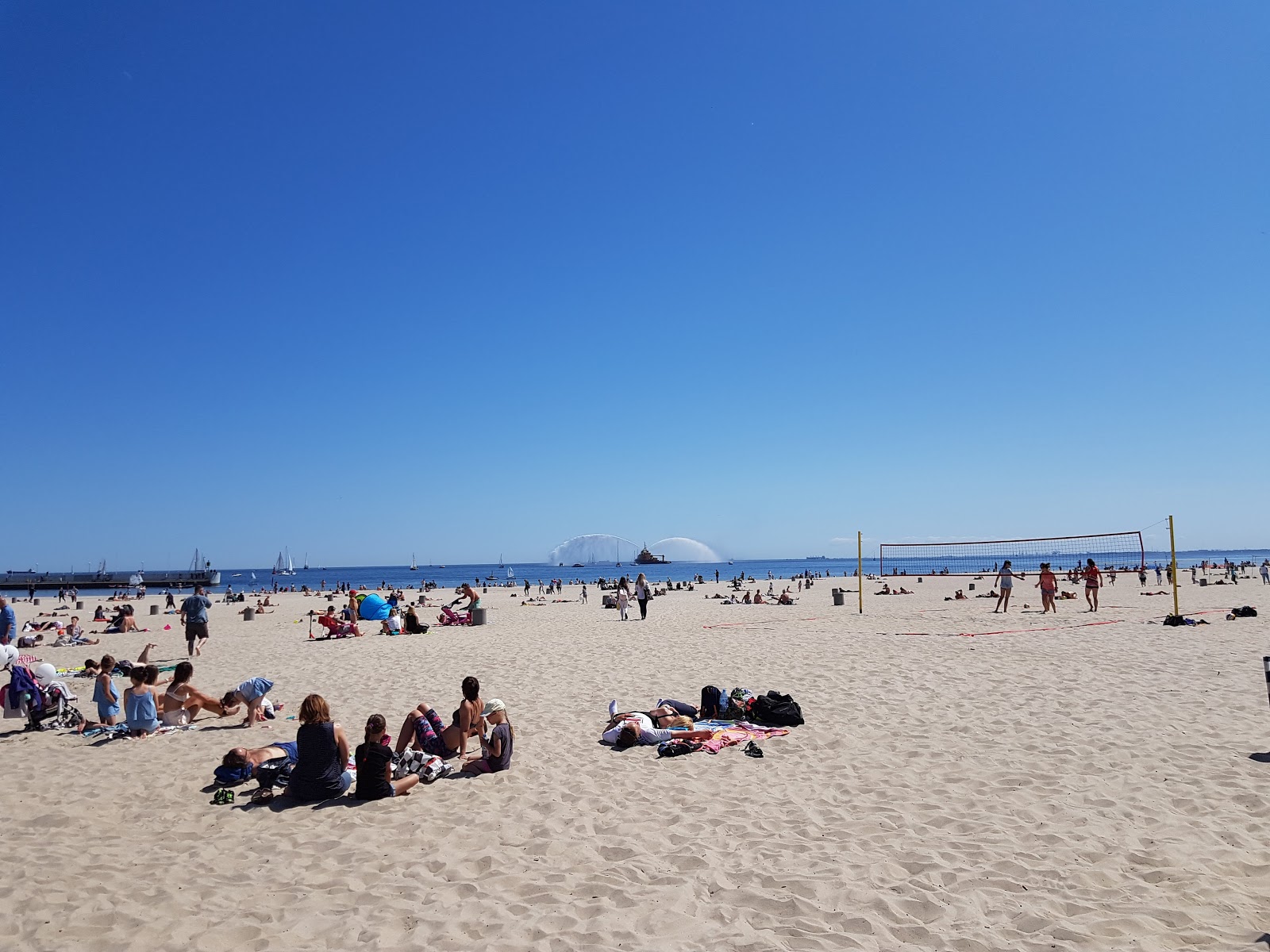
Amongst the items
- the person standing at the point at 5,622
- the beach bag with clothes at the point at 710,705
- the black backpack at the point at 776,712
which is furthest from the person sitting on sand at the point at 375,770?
the person standing at the point at 5,622

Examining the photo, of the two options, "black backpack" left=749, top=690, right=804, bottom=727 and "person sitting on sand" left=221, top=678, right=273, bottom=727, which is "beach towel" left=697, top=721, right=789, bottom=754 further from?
"person sitting on sand" left=221, top=678, right=273, bottom=727

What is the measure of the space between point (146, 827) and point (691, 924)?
4144 millimetres

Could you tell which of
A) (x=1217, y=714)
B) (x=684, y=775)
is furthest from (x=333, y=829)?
(x=1217, y=714)

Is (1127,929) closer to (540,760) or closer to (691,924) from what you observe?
(691,924)

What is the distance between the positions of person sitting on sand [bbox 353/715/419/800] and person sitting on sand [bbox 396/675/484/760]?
2.78 ft

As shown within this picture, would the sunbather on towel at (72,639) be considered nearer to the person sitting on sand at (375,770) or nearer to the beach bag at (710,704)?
the person sitting on sand at (375,770)

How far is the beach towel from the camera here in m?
6.94

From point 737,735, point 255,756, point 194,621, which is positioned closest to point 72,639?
point 194,621

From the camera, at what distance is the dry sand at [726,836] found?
3.64 m

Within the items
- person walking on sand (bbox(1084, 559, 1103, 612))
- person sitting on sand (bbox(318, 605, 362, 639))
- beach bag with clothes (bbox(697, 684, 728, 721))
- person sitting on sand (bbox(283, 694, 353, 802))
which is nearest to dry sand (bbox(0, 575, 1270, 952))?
person sitting on sand (bbox(283, 694, 353, 802))

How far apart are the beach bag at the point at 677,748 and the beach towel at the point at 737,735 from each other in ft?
0.28

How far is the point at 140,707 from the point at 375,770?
151 inches

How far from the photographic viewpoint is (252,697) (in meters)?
8.16

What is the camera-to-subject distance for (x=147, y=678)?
784 cm
